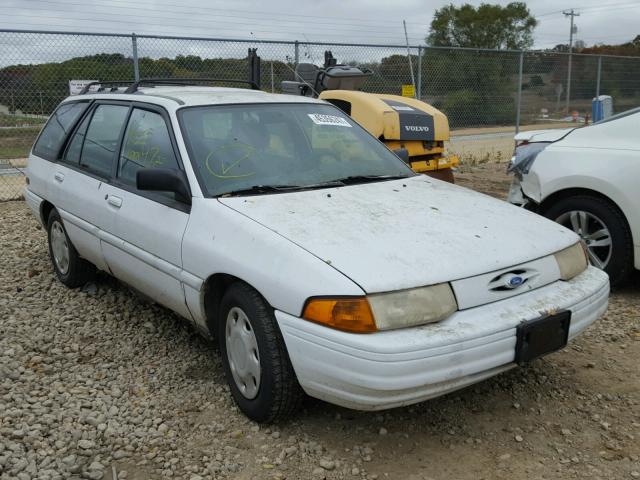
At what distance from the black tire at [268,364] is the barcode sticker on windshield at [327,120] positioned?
154 centimetres

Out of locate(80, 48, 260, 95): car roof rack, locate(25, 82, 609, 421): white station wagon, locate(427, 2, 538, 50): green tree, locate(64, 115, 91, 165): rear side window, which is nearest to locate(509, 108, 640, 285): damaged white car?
locate(25, 82, 609, 421): white station wagon

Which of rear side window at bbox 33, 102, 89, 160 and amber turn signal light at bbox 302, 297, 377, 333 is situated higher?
rear side window at bbox 33, 102, 89, 160

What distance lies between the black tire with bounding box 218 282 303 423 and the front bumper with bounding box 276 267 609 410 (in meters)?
0.10

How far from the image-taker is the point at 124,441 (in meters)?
3.06

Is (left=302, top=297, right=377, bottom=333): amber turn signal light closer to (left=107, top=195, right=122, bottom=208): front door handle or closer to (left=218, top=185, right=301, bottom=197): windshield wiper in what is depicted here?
(left=218, top=185, right=301, bottom=197): windshield wiper

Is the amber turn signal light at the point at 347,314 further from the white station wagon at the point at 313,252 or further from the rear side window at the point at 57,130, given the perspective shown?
the rear side window at the point at 57,130

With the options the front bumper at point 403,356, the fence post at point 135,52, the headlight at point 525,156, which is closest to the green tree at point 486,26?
the fence post at point 135,52

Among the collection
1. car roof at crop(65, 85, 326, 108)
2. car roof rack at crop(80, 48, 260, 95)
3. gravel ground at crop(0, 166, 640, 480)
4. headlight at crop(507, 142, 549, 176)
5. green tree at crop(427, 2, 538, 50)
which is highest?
green tree at crop(427, 2, 538, 50)

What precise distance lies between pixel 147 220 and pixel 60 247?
1.86m

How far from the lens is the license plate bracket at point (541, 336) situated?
2.76 meters

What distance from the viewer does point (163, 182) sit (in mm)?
3389

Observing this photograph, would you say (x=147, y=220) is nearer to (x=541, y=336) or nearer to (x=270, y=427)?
(x=270, y=427)

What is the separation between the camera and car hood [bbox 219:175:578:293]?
8.96 ft

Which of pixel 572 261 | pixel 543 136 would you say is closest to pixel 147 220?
pixel 572 261
